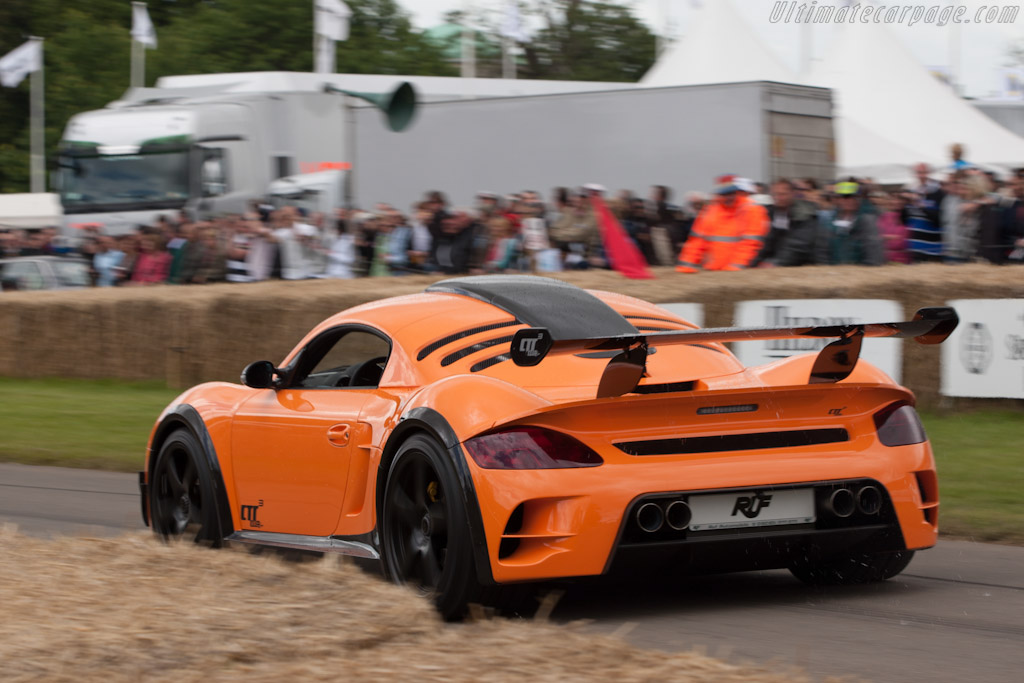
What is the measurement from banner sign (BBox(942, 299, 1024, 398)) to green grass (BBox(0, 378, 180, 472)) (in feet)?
21.1

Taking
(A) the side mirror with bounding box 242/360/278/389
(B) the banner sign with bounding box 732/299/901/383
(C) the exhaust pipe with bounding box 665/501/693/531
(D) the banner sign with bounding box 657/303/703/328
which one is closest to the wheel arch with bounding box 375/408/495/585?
(C) the exhaust pipe with bounding box 665/501/693/531

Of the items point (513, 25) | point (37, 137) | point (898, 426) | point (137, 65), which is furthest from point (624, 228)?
point (137, 65)

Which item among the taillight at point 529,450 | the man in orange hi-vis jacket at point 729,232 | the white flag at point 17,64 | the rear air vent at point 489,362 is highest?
the white flag at point 17,64

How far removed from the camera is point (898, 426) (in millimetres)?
5703

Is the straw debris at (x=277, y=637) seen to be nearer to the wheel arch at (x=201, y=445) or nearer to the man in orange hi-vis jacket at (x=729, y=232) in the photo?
the wheel arch at (x=201, y=445)

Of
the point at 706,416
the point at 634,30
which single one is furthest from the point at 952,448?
the point at 634,30

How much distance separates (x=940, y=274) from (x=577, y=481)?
7628 mm

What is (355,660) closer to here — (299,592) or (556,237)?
(299,592)

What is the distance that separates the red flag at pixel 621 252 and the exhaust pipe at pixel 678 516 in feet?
27.4

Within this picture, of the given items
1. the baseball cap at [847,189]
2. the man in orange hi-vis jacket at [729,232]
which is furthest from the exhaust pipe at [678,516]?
the baseball cap at [847,189]

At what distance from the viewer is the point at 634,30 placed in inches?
2494

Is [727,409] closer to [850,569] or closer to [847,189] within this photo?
[850,569]

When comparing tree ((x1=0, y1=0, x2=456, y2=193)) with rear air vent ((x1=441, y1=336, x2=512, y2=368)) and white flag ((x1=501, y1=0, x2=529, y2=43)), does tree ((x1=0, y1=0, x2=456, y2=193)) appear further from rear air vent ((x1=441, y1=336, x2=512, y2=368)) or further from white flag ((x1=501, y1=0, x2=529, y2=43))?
rear air vent ((x1=441, y1=336, x2=512, y2=368))

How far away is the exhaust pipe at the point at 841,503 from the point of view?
545 cm
